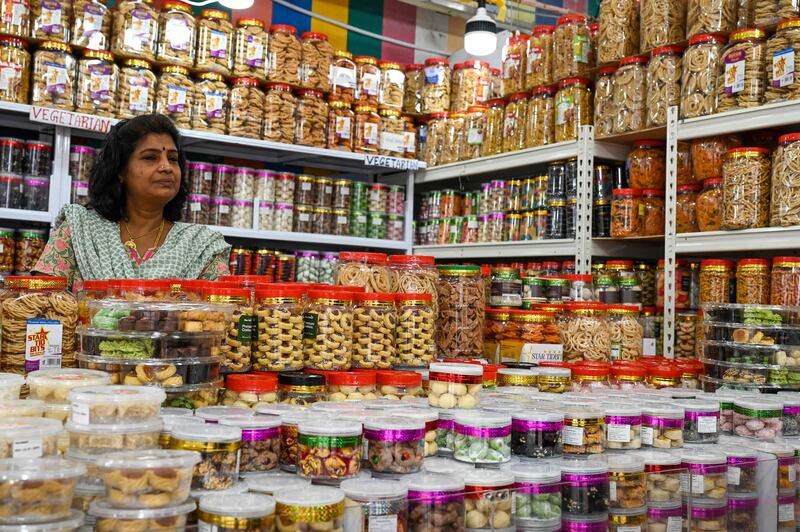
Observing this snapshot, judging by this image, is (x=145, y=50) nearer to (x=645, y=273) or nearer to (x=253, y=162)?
(x=253, y=162)

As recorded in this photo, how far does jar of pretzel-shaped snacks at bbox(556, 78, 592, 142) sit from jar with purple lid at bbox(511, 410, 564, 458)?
2316 millimetres

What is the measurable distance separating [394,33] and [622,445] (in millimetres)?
4245

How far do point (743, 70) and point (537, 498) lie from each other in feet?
7.04

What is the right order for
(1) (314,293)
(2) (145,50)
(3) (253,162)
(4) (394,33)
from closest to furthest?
1. (1) (314,293)
2. (2) (145,50)
3. (3) (253,162)
4. (4) (394,33)

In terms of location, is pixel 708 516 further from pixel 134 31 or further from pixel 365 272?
pixel 134 31

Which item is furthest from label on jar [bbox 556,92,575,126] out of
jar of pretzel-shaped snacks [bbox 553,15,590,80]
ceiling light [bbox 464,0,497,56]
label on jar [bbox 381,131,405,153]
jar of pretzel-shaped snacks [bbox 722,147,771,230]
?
label on jar [bbox 381,131,405,153]

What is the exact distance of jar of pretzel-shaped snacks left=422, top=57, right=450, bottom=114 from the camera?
454cm

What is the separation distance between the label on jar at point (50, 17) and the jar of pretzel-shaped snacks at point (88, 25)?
81 mm

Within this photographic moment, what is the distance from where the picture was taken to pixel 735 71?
276cm

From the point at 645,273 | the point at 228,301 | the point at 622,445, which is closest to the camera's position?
the point at 622,445

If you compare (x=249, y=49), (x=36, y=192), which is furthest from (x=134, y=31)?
(x=36, y=192)

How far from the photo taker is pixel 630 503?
1330 mm

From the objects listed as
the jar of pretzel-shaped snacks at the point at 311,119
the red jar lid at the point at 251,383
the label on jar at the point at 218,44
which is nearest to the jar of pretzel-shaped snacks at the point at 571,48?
the jar of pretzel-shaped snacks at the point at 311,119

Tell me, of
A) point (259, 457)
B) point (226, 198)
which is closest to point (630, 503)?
point (259, 457)
